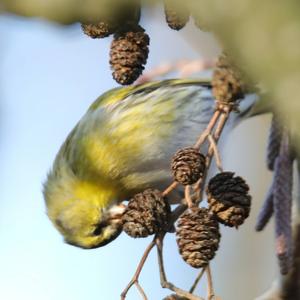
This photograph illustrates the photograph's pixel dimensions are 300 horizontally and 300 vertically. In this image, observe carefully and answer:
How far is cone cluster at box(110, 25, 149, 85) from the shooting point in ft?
2.15

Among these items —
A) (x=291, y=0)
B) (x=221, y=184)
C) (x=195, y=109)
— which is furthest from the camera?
(x=195, y=109)

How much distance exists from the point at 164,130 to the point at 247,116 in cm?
20

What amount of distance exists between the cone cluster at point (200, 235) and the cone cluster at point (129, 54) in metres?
0.16

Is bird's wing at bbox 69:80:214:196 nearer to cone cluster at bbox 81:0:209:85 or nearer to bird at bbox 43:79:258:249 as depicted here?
bird at bbox 43:79:258:249

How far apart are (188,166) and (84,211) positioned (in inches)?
33.1

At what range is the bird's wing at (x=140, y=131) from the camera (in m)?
1.52

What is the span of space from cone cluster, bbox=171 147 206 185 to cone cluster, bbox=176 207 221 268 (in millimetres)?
38

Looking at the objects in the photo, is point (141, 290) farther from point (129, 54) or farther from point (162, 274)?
point (129, 54)

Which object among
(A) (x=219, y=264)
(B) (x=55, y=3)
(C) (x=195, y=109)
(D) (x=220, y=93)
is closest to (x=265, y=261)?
(A) (x=219, y=264)

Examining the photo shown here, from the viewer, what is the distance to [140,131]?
1560mm

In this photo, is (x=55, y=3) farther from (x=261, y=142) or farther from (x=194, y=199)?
(x=261, y=142)

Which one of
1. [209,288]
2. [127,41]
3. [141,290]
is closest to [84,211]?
[141,290]

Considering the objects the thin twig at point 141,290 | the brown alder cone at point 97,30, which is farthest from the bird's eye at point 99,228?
the brown alder cone at point 97,30

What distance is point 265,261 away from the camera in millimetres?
2270
